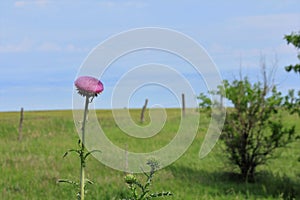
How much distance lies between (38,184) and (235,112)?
4973mm

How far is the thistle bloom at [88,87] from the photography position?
1.98m

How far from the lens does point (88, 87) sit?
6.55 ft

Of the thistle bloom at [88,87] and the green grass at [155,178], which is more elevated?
the thistle bloom at [88,87]

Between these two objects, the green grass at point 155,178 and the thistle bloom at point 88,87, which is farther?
the green grass at point 155,178

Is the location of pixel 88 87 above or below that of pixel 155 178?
above

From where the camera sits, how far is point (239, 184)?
40.0ft

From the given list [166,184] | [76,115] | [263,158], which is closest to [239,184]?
[263,158]

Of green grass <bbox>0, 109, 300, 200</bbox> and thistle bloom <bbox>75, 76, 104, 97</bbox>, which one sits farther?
green grass <bbox>0, 109, 300, 200</bbox>

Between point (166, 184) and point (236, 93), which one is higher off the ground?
point (236, 93)

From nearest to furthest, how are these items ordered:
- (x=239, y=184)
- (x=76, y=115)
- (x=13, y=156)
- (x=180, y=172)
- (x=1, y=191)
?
(x=76, y=115)
(x=1, y=191)
(x=239, y=184)
(x=180, y=172)
(x=13, y=156)

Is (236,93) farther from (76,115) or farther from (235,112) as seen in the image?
(76,115)

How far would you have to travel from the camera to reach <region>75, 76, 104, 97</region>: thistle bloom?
6.51 ft

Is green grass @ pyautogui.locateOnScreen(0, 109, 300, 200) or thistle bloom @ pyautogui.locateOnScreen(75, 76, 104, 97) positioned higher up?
thistle bloom @ pyautogui.locateOnScreen(75, 76, 104, 97)

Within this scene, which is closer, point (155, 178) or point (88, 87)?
point (88, 87)
